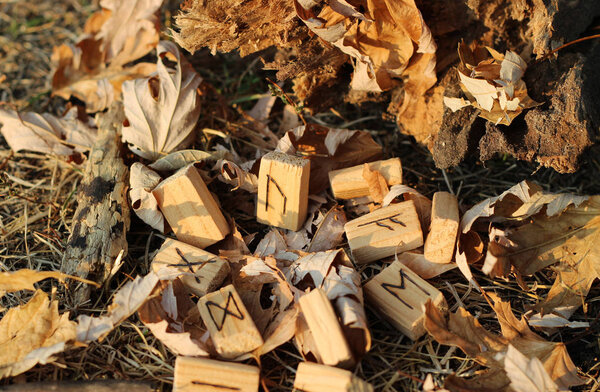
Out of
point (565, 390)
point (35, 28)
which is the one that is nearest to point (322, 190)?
point (565, 390)

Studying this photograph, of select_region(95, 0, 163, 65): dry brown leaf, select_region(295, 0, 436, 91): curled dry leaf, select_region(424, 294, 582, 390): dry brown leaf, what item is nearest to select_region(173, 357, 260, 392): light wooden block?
select_region(424, 294, 582, 390): dry brown leaf

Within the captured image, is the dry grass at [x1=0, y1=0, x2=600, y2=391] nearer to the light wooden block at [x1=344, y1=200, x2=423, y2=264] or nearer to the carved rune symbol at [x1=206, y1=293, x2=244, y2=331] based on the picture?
the light wooden block at [x1=344, y1=200, x2=423, y2=264]

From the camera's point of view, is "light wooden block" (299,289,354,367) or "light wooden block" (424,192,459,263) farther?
"light wooden block" (424,192,459,263)

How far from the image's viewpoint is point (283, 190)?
91.6 inches

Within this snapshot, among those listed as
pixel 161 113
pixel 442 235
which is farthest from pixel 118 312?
pixel 442 235

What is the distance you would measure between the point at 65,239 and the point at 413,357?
5.46 feet

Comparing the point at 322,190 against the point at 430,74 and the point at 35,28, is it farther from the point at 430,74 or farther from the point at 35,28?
the point at 35,28

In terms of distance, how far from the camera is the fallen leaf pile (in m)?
2.16

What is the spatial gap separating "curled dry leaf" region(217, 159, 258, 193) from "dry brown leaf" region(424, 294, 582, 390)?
3.30 feet

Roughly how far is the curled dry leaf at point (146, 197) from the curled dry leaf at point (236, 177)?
0.29 meters

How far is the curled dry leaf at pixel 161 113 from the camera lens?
2.58 m

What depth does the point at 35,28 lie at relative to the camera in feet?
12.0

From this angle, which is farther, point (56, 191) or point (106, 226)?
point (56, 191)

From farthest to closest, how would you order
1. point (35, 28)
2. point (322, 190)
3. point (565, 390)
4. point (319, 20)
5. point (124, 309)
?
point (35, 28) → point (322, 190) → point (319, 20) → point (124, 309) → point (565, 390)
